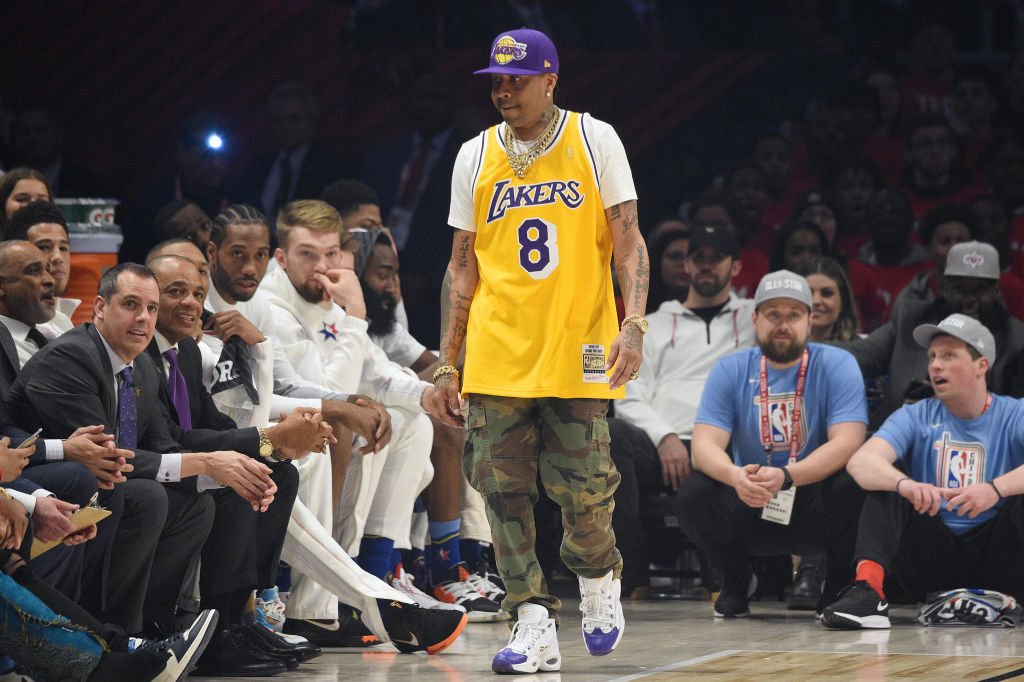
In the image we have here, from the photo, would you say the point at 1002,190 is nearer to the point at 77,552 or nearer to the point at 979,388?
the point at 979,388

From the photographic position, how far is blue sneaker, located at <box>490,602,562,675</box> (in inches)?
162

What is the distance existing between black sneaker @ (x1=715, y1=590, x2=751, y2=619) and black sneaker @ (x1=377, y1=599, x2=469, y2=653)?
5.17 feet

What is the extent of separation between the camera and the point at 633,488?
6371 mm

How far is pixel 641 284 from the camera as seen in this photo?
4.18 m

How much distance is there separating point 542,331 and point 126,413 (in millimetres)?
1126

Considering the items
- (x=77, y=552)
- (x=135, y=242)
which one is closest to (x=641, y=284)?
(x=77, y=552)

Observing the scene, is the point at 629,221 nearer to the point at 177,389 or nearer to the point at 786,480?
the point at 177,389

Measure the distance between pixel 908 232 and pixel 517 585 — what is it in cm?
458

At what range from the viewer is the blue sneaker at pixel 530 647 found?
13.5 feet

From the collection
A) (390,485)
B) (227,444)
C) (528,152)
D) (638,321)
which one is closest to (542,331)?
(638,321)

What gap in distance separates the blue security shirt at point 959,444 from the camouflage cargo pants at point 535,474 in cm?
193

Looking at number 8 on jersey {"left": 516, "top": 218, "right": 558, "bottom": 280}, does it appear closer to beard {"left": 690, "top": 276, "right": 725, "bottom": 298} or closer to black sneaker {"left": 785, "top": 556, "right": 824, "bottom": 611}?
black sneaker {"left": 785, "top": 556, "right": 824, "bottom": 611}

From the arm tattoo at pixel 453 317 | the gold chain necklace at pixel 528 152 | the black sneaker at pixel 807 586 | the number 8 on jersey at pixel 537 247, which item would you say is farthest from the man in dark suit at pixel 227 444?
the black sneaker at pixel 807 586

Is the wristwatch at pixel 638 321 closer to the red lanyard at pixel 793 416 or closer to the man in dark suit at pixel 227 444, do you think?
the man in dark suit at pixel 227 444
